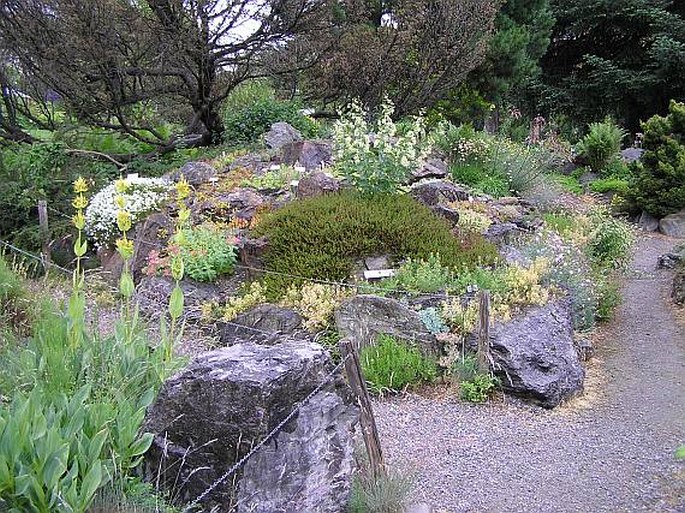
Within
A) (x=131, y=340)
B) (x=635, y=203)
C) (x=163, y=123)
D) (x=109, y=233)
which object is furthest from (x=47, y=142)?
(x=635, y=203)

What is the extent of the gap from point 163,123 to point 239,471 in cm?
1244

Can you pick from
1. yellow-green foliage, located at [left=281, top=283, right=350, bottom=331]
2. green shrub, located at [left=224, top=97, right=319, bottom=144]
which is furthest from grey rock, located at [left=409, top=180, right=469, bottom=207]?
green shrub, located at [left=224, top=97, right=319, bottom=144]

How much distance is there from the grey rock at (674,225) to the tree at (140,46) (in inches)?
261

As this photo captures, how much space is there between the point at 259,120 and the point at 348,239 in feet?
20.1

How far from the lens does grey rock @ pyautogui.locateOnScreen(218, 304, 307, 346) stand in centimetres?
559

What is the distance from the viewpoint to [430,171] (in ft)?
30.0

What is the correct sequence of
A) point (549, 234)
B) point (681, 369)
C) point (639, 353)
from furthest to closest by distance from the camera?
point (549, 234), point (639, 353), point (681, 369)

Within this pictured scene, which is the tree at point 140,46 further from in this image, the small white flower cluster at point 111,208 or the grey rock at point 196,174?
the small white flower cluster at point 111,208

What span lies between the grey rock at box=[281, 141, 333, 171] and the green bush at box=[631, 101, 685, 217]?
5.68 metres

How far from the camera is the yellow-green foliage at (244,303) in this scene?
5934mm

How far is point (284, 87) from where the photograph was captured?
41.2 feet

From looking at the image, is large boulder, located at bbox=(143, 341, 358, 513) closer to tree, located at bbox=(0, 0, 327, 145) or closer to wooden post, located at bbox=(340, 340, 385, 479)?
wooden post, located at bbox=(340, 340, 385, 479)

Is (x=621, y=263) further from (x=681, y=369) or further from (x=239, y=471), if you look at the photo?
(x=239, y=471)

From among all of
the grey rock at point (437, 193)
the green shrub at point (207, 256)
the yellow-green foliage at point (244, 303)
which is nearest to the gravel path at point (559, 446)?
the yellow-green foliage at point (244, 303)
